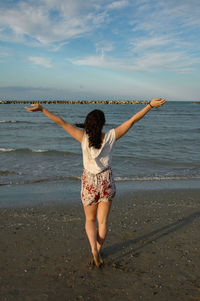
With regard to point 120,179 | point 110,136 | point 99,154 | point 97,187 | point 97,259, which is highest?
point 110,136

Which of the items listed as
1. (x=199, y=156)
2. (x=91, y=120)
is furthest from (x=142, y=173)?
(x=91, y=120)

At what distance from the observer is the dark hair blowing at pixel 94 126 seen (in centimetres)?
298

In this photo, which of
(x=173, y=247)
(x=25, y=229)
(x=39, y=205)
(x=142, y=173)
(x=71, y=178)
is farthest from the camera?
(x=142, y=173)

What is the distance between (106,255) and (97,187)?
4.07 feet

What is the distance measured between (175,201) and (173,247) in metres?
2.32

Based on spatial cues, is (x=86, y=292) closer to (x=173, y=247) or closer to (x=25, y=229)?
(x=173, y=247)

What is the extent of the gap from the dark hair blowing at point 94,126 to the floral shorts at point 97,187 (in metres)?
0.39

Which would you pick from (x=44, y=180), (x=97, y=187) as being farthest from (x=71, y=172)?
(x=97, y=187)

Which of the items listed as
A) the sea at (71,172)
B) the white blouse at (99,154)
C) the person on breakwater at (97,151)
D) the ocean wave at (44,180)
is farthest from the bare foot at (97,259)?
the ocean wave at (44,180)

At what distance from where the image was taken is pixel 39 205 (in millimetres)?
5766

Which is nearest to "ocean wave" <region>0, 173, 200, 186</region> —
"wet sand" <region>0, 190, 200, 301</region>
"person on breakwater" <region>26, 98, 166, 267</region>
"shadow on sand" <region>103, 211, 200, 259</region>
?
"wet sand" <region>0, 190, 200, 301</region>

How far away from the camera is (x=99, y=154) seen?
311 cm

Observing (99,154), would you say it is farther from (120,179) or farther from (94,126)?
(120,179)

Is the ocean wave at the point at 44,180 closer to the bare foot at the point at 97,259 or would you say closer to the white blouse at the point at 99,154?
the bare foot at the point at 97,259
